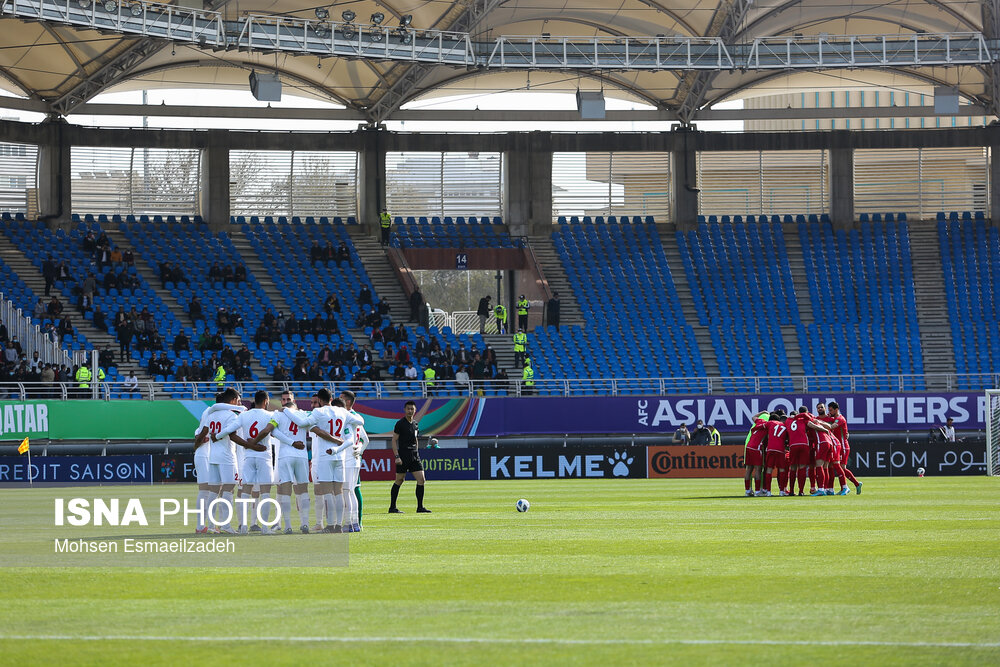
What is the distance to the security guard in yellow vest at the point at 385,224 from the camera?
51.4 meters

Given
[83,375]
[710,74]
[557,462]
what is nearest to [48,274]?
[83,375]

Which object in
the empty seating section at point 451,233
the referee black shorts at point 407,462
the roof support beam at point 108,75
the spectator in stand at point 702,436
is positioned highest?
the roof support beam at point 108,75

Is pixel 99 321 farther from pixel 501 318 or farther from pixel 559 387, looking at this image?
pixel 559 387

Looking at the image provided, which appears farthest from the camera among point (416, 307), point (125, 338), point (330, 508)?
point (416, 307)

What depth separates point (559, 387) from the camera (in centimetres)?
4469

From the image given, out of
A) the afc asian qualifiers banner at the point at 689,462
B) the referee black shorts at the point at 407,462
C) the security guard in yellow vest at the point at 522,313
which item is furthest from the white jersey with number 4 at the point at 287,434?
the security guard in yellow vest at the point at 522,313

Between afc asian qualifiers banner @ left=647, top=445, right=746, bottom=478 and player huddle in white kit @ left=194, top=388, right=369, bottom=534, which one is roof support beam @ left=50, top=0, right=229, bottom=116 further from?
player huddle in white kit @ left=194, top=388, right=369, bottom=534

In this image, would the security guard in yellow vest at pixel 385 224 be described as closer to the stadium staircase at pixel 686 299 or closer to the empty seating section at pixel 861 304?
the stadium staircase at pixel 686 299

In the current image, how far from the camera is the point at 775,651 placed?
789 centimetres

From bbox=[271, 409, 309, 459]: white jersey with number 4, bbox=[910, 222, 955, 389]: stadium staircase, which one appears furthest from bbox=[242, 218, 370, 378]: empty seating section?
bbox=[271, 409, 309, 459]: white jersey with number 4

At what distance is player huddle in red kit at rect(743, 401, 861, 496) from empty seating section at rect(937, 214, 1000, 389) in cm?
2216

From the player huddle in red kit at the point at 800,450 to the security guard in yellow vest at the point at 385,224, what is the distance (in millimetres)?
28315

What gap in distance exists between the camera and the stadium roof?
4428 cm

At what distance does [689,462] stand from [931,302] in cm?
1832
